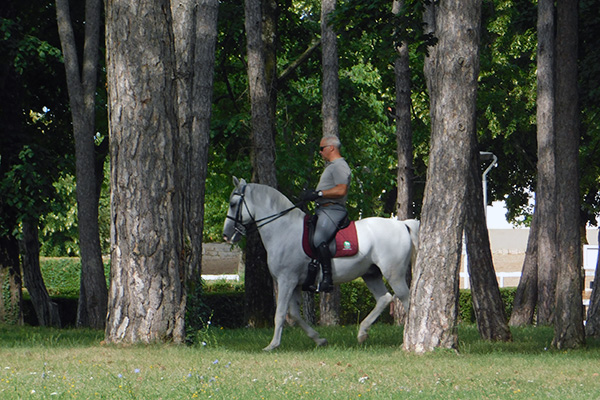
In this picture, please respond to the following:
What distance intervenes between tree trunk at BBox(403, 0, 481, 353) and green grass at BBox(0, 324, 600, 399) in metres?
0.47

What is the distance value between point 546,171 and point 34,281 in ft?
41.6

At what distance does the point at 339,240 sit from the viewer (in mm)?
13352

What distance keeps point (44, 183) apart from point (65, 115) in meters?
4.04

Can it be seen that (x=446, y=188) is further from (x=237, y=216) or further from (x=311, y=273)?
(x=237, y=216)

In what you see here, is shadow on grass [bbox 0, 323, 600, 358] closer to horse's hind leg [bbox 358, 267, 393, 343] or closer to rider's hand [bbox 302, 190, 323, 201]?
horse's hind leg [bbox 358, 267, 393, 343]

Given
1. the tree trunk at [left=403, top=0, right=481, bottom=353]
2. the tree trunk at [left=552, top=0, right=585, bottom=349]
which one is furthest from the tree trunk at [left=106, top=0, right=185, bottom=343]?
the tree trunk at [left=552, top=0, right=585, bottom=349]

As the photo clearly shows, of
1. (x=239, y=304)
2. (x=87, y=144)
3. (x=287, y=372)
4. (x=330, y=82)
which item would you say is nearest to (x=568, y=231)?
(x=287, y=372)

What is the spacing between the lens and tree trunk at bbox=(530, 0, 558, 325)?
2173 cm

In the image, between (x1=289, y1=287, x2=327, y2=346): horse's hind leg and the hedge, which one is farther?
the hedge

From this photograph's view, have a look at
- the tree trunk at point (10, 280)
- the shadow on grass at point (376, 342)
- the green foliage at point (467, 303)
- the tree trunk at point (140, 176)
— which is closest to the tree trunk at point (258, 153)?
the shadow on grass at point (376, 342)

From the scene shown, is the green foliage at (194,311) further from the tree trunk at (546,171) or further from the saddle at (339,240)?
the tree trunk at (546,171)

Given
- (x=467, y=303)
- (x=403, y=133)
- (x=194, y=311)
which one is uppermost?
(x=403, y=133)

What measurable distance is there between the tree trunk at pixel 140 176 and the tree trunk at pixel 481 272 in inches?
194

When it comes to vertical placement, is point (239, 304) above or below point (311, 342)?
below
